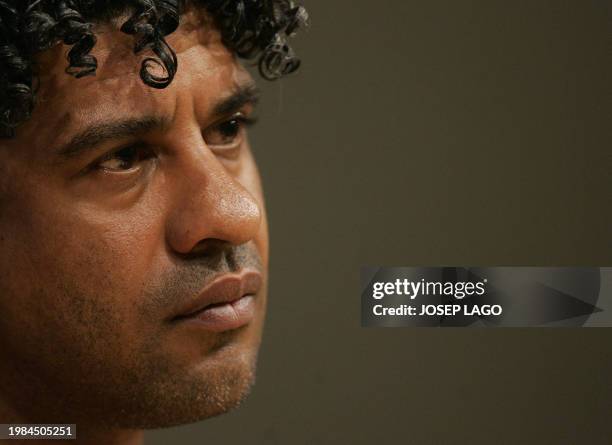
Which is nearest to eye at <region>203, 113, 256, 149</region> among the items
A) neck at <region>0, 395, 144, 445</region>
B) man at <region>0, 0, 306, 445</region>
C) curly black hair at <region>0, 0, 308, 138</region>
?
man at <region>0, 0, 306, 445</region>

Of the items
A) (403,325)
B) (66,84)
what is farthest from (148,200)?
(403,325)

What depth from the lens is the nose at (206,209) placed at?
1106 mm

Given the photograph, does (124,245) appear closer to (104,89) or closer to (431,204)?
(104,89)

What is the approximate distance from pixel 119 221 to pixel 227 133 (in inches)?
8.9

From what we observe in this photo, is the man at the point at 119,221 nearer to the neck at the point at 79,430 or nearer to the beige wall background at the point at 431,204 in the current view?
the neck at the point at 79,430

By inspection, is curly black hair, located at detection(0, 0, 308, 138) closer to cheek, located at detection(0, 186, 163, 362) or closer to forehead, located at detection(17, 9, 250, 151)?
forehead, located at detection(17, 9, 250, 151)

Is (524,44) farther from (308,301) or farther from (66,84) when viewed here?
(66,84)

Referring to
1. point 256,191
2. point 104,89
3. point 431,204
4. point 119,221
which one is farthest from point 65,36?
point 431,204

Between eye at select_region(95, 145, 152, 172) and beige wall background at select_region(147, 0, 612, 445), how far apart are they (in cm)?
50

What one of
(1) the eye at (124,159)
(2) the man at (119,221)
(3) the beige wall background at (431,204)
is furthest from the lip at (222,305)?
(3) the beige wall background at (431,204)

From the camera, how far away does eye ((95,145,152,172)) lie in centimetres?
111

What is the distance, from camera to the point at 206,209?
111 centimetres

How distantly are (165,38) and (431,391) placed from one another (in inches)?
30.9

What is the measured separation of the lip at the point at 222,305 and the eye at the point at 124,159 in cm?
17
